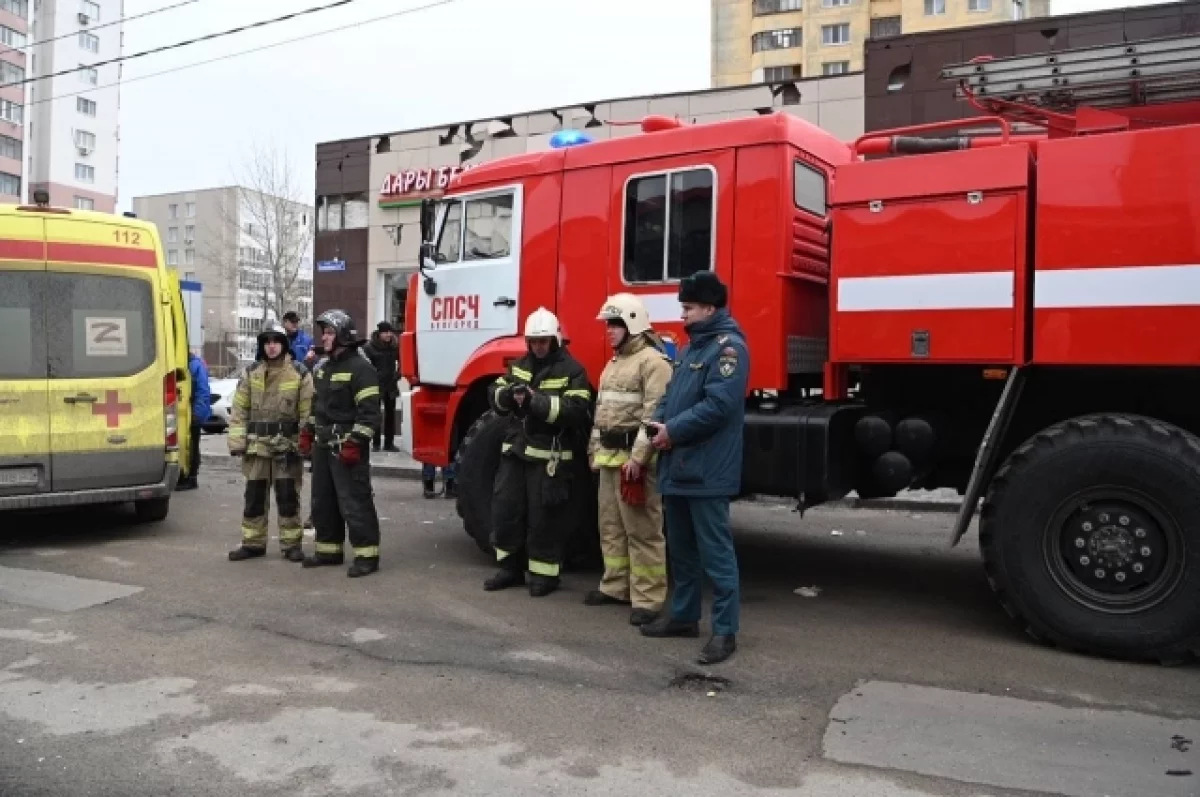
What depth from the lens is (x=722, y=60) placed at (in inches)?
2130

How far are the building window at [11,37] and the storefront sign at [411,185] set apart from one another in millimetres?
56202

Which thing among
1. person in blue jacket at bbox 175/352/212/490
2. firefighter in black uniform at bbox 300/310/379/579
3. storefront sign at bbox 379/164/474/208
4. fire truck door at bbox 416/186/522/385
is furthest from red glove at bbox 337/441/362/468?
storefront sign at bbox 379/164/474/208

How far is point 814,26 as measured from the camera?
1994 inches

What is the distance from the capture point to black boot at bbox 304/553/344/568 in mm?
7125

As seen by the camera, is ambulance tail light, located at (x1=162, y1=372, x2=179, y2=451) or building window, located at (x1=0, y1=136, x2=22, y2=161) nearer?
ambulance tail light, located at (x1=162, y1=372, x2=179, y2=451)

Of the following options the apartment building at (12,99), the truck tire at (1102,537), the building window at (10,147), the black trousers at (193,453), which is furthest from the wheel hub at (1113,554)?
the building window at (10,147)

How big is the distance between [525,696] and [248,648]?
165 cm

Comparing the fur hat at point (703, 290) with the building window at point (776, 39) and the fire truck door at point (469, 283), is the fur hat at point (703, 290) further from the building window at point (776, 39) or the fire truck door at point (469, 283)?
the building window at point (776, 39)

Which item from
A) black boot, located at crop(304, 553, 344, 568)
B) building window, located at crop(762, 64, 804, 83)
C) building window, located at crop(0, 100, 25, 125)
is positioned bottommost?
black boot, located at crop(304, 553, 344, 568)

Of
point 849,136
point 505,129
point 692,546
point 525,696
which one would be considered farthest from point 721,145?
point 505,129

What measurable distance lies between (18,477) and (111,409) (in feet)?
2.70

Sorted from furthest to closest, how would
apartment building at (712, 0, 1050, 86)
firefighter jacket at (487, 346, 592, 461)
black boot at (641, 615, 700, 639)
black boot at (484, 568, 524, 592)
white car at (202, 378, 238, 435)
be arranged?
apartment building at (712, 0, 1050, 86) < white car at (202, 378, 238, 435) < black boot at (484, 568, 524, 592) < firefighter jacket at (487, 346, 592, 461) < black boot at (641, 615, 700, 639)

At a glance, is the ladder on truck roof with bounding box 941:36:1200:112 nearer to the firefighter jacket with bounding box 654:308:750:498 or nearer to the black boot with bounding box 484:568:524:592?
the firefighter jacket with bounding box 654:308:750:498

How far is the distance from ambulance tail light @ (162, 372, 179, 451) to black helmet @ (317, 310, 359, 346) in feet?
6.93
